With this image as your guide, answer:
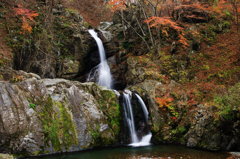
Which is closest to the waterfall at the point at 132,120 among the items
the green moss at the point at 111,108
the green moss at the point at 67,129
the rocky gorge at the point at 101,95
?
the rocky gorge at the point at 101,95

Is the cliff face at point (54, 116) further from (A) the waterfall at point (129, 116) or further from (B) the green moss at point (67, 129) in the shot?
(A) the waterfall at point (129, 116)

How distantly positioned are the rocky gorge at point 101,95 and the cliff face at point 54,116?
1.3 inches

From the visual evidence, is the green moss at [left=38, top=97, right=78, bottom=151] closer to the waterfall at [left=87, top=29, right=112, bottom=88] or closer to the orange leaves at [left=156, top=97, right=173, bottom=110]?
the orange leaves at [left=156, top=97, right=173, bottom=110]

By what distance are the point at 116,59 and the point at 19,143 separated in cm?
1112

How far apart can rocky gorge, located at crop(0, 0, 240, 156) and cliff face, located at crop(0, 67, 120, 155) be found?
0.11 feet

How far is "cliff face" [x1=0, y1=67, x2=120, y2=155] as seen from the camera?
21.1 feet

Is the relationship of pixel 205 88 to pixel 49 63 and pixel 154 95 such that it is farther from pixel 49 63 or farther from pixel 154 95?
pixel 49 63

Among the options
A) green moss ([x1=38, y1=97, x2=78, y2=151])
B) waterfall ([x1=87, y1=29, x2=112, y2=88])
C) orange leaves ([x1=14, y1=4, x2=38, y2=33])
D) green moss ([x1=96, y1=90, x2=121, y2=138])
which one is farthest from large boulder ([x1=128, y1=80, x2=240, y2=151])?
orange leaves ([x1=14, y1=4, x2=38, y2=33])

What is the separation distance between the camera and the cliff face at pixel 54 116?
6430 mm

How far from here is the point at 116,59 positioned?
52.0 feet

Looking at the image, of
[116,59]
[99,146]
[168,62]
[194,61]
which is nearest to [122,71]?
[116,59]

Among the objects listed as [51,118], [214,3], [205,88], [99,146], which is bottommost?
[99,146]

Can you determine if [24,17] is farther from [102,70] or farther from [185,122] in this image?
[185,122]

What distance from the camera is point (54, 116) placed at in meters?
7.58
